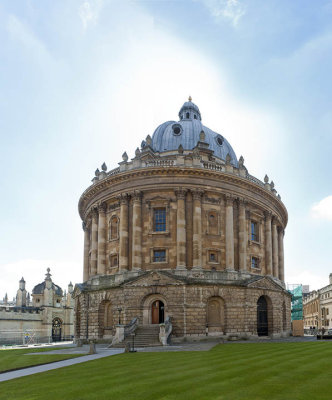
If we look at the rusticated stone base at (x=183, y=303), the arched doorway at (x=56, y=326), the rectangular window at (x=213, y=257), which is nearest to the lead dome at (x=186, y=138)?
the rectangular window at (x=213, y=257)

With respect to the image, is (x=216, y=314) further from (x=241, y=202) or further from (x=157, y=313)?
(x=241, y=202)

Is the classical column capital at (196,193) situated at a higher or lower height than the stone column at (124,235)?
higher

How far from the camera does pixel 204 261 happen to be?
144 ft

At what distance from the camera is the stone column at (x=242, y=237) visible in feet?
150

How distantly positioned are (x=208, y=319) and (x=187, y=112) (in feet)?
114

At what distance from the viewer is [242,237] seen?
46594 mm

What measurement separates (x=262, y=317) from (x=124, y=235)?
1742 cm

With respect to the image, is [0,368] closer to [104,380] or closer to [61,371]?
[61,371]

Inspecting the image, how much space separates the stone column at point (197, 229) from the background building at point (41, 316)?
3733 cm

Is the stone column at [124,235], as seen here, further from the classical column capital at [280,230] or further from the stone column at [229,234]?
the classical column capital at [280,230]

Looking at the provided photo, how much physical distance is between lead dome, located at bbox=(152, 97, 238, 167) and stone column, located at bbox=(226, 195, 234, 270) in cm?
1182

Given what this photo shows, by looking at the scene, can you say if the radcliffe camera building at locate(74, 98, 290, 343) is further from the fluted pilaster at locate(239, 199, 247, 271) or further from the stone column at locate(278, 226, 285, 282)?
the stone column at locate(278, 226, 285, 282)

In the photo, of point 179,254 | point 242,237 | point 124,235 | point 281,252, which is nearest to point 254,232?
point 242,237

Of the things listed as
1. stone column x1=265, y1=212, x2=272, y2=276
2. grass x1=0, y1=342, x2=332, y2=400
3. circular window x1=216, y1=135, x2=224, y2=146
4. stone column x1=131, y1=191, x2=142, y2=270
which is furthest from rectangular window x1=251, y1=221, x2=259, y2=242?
grass x1=0, y1=342, x2=332, y2=400
